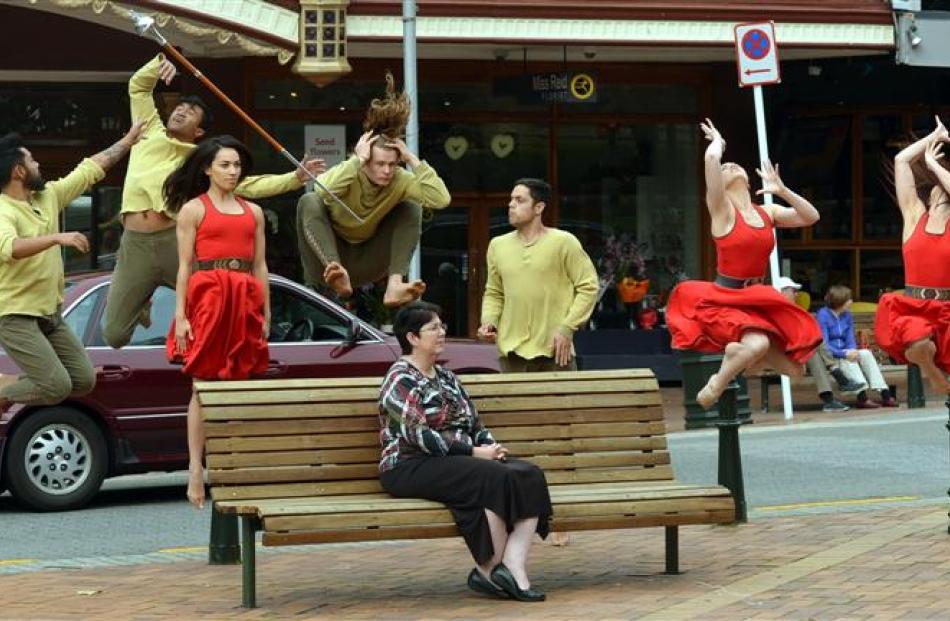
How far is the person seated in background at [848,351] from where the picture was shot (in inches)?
831

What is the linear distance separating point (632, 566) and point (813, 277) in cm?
1669

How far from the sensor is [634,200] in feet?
82.9

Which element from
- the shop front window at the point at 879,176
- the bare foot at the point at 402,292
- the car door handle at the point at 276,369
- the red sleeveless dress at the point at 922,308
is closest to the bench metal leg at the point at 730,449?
the red sleeveless dress at the point at 922,308

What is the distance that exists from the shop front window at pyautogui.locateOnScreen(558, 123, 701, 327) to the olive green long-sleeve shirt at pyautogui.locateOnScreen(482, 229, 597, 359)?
13.1 metres

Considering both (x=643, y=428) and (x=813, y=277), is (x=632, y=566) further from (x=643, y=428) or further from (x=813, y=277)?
(x=813, y=277)

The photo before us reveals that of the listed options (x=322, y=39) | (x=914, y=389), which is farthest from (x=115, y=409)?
(x=914, y=389)

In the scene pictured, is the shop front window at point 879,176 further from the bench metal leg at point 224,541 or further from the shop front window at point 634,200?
the bench metal leg at point 224,541

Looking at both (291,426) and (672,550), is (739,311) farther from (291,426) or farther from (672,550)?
(291,426)

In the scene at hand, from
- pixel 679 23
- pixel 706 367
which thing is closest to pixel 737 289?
pixel 706 367

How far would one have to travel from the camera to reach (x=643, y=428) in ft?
33.3

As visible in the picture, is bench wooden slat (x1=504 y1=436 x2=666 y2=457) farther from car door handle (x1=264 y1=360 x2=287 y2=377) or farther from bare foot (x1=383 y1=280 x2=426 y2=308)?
car door handle (x1=264 y1=360 x2=287 y2=377)

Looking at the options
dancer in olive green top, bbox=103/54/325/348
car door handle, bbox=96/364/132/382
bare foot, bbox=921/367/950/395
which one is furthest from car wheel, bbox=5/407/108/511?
bare foot, bbox=921/367/950/395

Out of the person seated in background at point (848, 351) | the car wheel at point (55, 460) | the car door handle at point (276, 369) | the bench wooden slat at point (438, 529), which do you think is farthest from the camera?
the person seated in background at point (848, 351)

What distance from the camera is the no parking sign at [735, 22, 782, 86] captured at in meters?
18.0
